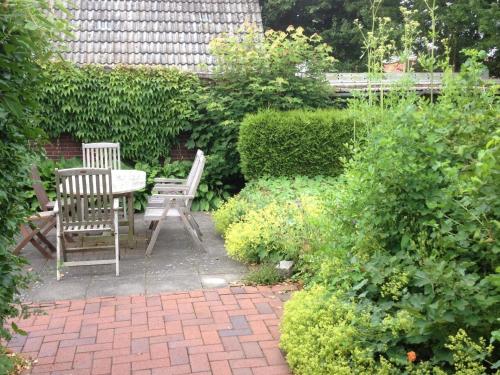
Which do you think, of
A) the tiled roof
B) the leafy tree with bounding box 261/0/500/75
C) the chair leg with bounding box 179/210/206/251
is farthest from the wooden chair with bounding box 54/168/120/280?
the leafy tree with bounding box 261/0/500/75

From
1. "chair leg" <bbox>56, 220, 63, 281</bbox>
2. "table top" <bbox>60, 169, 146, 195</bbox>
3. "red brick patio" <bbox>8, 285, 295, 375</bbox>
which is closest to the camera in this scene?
"red brick patio" <bbox>8, 285, 295, 375</bbox>

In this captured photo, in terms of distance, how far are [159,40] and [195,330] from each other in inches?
302

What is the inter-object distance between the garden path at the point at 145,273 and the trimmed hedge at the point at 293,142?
192 centimetres

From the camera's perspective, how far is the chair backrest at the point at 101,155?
24.7 feet

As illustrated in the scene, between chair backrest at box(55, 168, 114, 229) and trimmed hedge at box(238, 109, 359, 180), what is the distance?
10.1ft

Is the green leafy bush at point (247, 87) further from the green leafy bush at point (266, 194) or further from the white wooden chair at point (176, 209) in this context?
the white wooden chair at point (176, 209)

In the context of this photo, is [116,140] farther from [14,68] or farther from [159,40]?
[14,68]

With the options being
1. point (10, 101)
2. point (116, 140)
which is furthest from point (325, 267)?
point (116, 140)

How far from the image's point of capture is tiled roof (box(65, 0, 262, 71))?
9.84m

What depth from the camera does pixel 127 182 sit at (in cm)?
611

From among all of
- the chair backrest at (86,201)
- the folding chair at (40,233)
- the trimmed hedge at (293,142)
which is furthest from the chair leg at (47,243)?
the trimmed hedge at (293,142)

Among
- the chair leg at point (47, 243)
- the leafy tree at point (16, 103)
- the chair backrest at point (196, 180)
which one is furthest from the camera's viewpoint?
the chair backrest at point (196, 180)

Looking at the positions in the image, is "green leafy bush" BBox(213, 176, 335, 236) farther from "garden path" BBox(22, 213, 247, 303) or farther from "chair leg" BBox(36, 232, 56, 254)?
"chair leg" BBox(36, 232, 56, 254)

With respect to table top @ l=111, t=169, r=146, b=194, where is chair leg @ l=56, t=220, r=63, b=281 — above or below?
below
